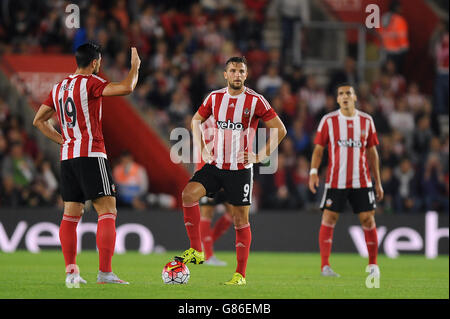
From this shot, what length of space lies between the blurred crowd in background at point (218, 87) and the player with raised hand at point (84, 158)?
7.46 m

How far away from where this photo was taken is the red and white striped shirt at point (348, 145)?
10.5 metres

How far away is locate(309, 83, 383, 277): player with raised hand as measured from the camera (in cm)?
1038

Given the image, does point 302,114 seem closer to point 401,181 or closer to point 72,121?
point 401,181

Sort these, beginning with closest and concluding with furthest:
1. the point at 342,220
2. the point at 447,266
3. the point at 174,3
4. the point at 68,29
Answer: the point at 447,266 < the point at 342,220 < the point at 68,29 < the point at 174,3

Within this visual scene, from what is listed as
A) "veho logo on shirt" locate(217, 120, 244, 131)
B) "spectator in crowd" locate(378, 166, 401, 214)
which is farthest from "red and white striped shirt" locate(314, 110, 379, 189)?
"spectator in crowd" locate(378, 166, 401, 214)

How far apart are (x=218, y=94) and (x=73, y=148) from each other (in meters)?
1.57

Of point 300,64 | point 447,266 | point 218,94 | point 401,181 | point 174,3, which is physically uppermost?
point 174,3

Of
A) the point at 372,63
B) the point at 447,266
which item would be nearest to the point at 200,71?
the point at 372,63

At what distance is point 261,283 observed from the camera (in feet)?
30.6

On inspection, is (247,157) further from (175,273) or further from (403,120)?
(403,120)

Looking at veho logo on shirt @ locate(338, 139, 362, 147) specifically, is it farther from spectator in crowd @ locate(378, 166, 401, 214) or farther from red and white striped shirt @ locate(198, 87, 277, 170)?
spectator in crowd @ locate(378, 166, 401, 214)

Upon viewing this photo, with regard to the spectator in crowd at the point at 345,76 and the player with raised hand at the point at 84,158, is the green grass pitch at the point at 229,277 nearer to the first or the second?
the player with raised hand at the point at 84,158

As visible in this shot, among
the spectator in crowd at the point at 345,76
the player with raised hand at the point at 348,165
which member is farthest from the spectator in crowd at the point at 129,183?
the player with raised hand at the point at 348,165

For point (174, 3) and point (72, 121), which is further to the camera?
point (174, 3)
